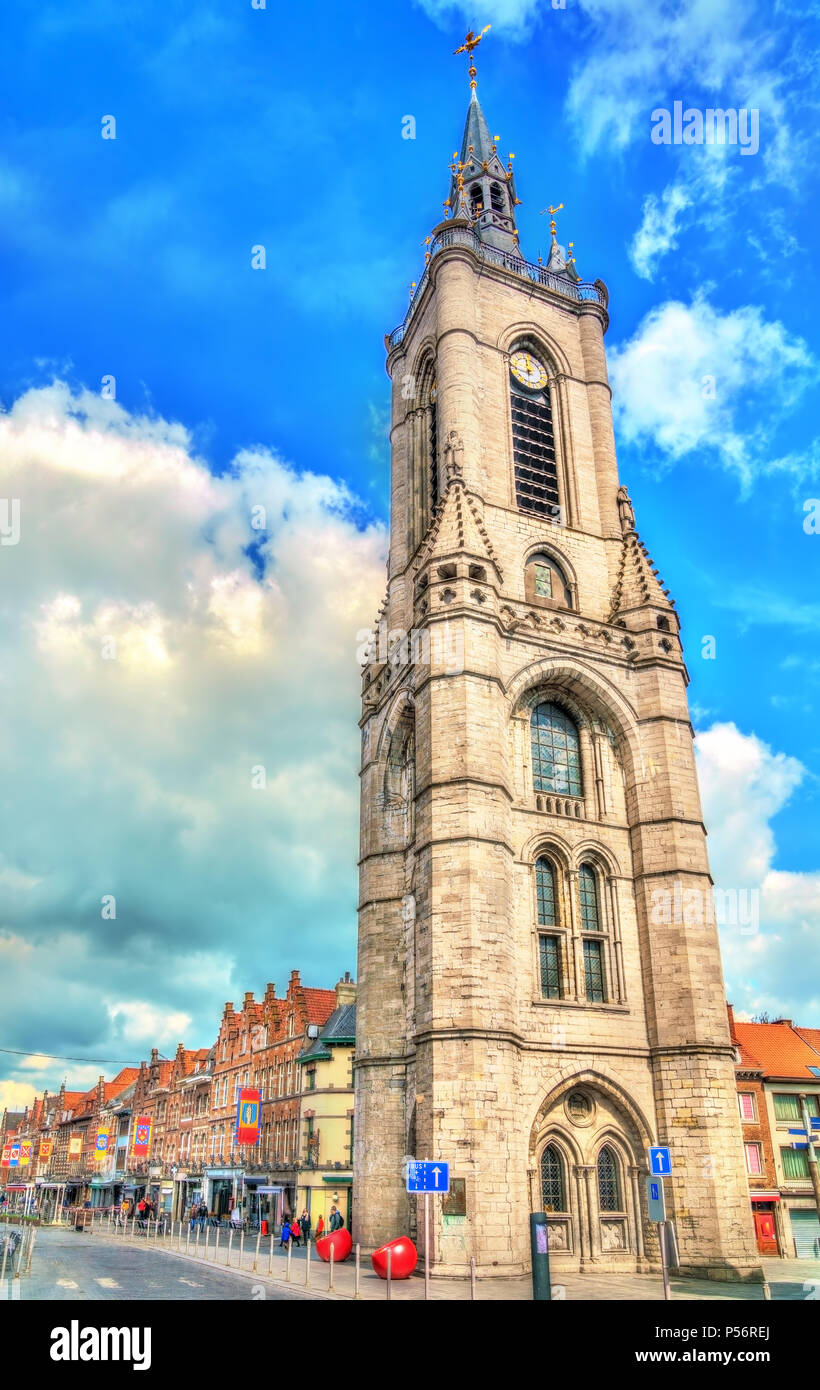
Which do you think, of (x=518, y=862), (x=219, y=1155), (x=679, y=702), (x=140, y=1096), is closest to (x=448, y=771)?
(x=518, y=862)

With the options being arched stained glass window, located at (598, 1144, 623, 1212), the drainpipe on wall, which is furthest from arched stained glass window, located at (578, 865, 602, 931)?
the drainpipe on wall

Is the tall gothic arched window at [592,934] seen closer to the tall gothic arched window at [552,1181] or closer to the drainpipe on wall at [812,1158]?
the tall gothic arched window at [552,1181]

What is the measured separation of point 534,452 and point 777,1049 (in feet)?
82.1

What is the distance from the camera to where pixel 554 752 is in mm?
27688

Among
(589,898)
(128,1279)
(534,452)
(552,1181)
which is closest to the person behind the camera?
(128,1279)

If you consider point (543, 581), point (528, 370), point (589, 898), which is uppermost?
point (528, 370)

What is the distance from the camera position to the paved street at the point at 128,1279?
16.6m

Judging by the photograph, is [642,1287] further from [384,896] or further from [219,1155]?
[219,1155]

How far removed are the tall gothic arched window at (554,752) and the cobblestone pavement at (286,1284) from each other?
11557mm

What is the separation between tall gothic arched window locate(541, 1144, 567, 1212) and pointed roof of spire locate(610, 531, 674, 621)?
15.0 m

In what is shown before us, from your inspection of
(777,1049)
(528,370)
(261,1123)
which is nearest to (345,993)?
(261,1123)

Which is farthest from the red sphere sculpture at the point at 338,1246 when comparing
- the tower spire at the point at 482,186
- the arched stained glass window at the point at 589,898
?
the tower spire at the point at 482,186

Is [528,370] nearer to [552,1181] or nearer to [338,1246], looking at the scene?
[552,1181]

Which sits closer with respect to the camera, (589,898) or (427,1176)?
(427,1176)
